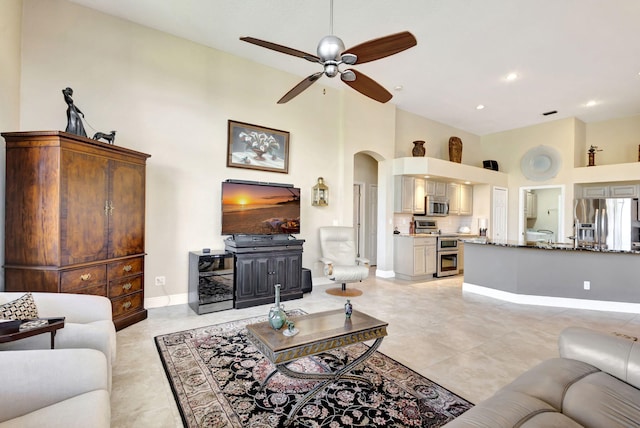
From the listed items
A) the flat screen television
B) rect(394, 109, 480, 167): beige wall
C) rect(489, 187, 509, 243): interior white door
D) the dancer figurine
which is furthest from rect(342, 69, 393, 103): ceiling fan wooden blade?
rect(489, 187, 509, 243): interior white door

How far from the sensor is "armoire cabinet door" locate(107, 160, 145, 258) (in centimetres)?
310

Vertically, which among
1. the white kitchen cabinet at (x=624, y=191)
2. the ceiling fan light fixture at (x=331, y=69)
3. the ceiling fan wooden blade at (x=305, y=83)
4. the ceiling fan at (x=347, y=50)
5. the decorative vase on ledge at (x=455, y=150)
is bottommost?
the white kitchen cabinet at (x=624, y=191)

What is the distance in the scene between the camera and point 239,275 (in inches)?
151

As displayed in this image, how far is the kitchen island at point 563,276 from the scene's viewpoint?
3961 millimetres

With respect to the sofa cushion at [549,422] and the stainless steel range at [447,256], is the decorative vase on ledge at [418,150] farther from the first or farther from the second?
the sofa cushion at [549,422]

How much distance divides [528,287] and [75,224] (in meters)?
5.61

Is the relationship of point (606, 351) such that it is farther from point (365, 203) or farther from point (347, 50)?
point (365, 203)

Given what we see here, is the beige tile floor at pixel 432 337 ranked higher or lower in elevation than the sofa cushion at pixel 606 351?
lower

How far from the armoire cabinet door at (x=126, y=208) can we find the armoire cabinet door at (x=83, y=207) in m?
0.07

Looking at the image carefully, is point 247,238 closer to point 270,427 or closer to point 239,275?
point 239,275

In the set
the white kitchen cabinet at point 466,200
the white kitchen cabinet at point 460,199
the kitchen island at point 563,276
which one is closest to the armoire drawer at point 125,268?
the kitchen island at point 563,276

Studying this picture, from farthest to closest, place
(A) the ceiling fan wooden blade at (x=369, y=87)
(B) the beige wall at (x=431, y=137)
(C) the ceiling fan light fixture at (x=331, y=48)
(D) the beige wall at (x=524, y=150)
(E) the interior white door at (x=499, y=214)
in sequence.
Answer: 1. (E) the interior white door at (x=499, y=214)
2. (D) the beige wall at (x=524, y=150)
3. (B) the beige wall at (x=431, y=137)
4. (A) the ceiling fan wooden blade at (x=369, y=87)
5. (C) the ceiling fan light fixture at (x=331, y=48)

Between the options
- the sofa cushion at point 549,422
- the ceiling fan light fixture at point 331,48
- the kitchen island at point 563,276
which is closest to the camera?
the sofa cushion at point 549,422

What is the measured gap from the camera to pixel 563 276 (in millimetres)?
4207
